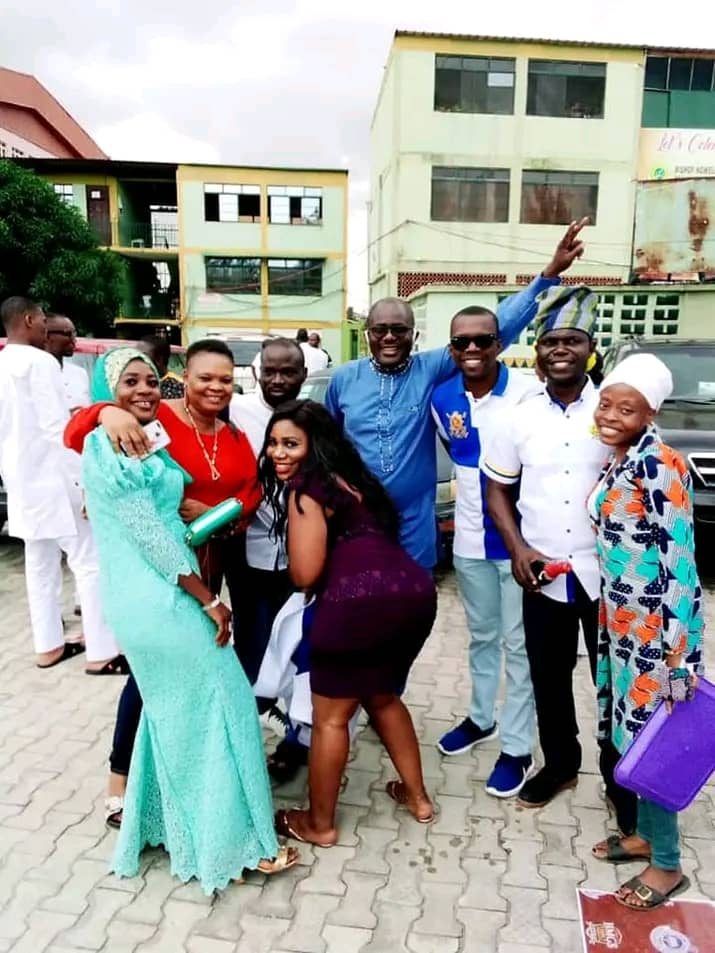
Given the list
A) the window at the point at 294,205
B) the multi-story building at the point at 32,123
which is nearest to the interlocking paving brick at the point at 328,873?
the window at the point at 294,205

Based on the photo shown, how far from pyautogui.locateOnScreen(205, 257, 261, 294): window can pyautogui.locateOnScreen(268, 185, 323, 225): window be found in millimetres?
1861

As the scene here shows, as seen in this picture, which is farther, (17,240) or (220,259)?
(220,259)

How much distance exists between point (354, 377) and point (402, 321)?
0.35 meters

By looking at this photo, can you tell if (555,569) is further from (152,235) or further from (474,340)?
(152,235)

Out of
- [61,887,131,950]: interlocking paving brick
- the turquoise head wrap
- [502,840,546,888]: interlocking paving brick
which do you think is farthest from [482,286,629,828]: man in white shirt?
[61,887,131,950]: interlocking paving brick

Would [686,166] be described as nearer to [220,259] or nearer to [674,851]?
[220,259]

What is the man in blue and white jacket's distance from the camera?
2.93 meters

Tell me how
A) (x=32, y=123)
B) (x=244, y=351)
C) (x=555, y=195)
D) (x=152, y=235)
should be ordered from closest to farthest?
(x=244, y=351) < (x=555, y=195) < (x=152, y=235) < (x=32, y=123)

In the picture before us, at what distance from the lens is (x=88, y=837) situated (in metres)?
2.70

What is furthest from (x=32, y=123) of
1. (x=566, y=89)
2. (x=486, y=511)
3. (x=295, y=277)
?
(x=486, y=511)

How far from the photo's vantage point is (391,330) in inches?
120

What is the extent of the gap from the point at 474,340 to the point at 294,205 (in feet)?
85.1

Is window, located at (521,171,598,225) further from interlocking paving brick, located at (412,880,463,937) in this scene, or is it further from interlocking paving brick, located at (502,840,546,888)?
interlocking paving brick, located at (412,880,463,937)

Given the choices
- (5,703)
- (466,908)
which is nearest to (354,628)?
(466,908)
